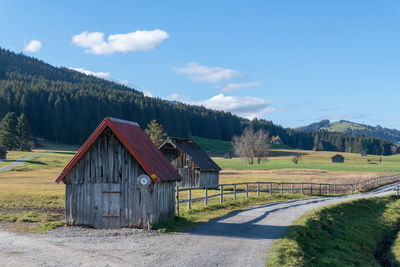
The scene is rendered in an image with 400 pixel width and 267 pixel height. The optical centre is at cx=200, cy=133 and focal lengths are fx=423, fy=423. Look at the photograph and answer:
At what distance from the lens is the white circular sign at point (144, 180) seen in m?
18.4

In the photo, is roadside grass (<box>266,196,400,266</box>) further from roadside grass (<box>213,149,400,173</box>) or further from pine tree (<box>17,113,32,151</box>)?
pine tree (<box>17,113,32,151</box>)

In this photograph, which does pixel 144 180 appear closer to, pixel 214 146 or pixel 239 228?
pixel 239 228

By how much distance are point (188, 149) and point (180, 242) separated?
33463mm

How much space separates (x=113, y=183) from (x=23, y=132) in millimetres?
106612

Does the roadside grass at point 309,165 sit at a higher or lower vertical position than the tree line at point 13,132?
lower

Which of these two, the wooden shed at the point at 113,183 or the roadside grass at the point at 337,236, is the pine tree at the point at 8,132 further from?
the wooden shed at the point at 113,183

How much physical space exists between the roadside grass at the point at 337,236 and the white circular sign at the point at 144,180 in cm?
600

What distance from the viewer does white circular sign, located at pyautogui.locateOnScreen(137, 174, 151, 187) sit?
60.3 ft

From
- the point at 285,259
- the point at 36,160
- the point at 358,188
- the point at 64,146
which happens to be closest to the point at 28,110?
the point at 64,146

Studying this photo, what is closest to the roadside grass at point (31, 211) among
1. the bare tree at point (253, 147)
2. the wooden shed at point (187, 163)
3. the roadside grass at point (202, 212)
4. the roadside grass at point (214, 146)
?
the roadside grass at point (202, 212)

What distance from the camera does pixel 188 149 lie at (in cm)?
4928

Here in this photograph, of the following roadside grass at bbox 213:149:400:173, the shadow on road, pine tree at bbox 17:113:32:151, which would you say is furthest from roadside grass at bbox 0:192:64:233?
pine tree at bbox 17:113:32:151

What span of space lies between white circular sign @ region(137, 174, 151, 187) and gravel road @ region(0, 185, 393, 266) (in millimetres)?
1990

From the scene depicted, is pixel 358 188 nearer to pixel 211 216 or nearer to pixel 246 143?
pixel 211 216
